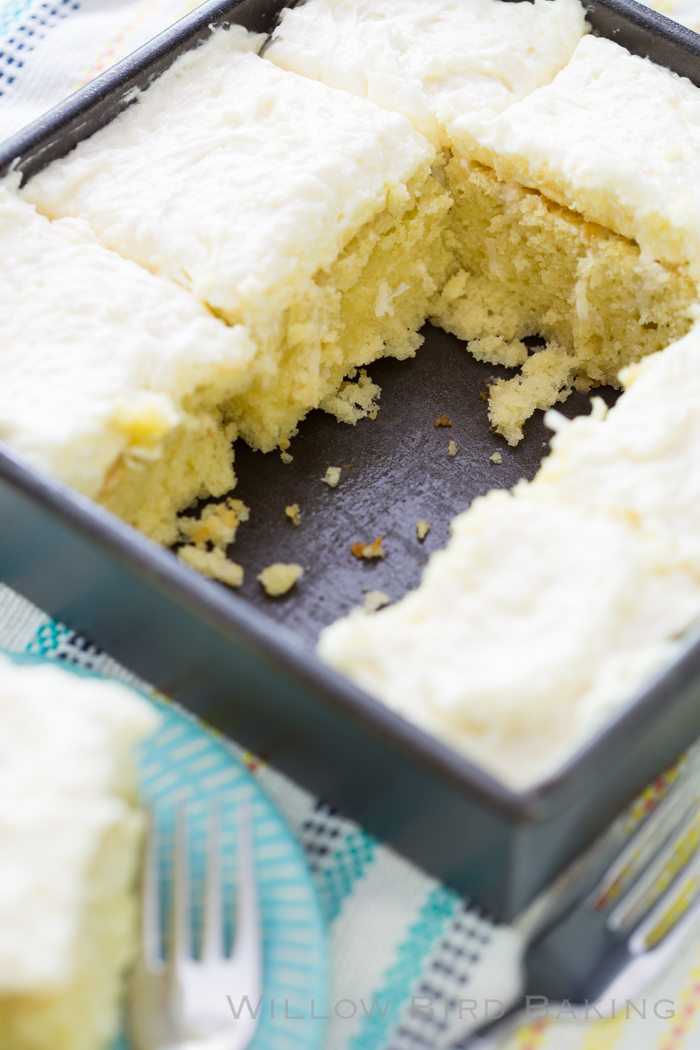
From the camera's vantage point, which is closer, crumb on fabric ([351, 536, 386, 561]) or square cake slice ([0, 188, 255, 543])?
square cake slice ([0, 188, 255, 543])

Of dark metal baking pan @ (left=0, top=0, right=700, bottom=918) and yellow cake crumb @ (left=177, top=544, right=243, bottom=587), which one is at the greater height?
dark metal baking pan @ (left=0, top=0, right=700, bottom=918)

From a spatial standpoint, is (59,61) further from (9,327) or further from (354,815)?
(354,815)

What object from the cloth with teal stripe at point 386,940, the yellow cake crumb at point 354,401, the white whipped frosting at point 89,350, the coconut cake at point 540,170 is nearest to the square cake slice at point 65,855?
the cloth with teal stripe at point 386,940

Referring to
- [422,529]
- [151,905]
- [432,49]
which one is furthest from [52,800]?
[432,49]

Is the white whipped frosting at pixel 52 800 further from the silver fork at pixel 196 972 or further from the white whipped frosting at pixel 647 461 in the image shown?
the white whipped frosting at pixel 647 461

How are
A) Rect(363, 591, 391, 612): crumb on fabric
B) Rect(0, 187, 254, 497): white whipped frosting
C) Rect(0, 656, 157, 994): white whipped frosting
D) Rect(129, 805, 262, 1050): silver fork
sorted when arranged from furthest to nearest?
Rect(363, 591, 391, 612): crumb on fabric → Rect(0, 187, 254, 497): white whipped frosting → Rect(129, 805, 262, 1050): silver fork → Rect(0, 656, 157, 994): white whipped frosting

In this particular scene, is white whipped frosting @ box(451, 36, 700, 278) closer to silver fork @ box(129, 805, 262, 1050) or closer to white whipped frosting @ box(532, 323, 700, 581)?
white whipped frosting @ box(532, 323, 700, 581)

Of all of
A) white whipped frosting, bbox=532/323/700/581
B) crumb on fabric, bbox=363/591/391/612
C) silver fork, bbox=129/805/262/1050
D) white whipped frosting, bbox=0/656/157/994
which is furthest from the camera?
crumb on fabric, bbox=363/591/391/612

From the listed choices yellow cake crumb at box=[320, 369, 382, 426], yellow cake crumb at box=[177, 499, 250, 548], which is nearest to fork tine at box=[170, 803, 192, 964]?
yellow cake crumb at box=[177, 499, 250, 548]
